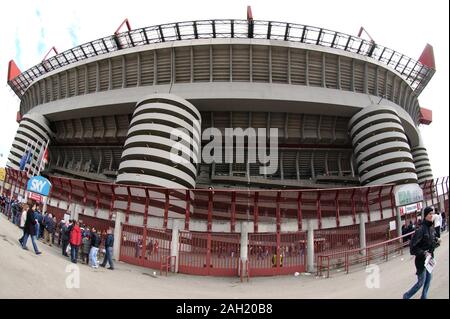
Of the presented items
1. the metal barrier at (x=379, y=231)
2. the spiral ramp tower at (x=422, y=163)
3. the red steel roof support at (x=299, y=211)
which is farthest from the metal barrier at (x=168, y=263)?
the spiral ramp tower at (x=422, y=163)

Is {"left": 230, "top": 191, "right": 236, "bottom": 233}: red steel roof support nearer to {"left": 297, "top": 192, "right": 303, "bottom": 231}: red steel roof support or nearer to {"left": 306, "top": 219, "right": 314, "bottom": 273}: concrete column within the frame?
{"left": 297, "top": 192, "right": 303, "bottom": 231}: red steel roof support

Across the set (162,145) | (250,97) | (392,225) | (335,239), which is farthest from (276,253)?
(250,97)

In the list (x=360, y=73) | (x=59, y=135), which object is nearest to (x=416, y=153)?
(x=360, y=73)

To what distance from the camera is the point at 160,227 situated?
13.8 m

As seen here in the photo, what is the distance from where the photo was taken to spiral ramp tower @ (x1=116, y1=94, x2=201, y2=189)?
27266 millimetres

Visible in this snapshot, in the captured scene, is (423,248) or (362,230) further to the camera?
(362,230)

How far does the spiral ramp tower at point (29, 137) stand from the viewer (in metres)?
39.8

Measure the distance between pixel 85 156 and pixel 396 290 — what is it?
45.5 metres

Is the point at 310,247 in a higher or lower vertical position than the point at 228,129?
lower

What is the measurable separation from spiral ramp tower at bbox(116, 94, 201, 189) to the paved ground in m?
15.5

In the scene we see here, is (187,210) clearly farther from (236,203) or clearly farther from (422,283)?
(422,283)

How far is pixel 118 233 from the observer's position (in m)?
13.8

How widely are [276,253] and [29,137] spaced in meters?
39.1
